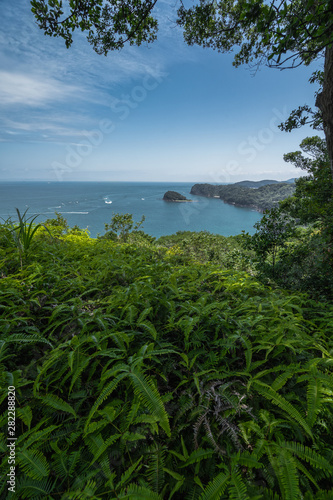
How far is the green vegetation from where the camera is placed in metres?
86.8

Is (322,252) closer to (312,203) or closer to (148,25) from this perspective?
(312,203)

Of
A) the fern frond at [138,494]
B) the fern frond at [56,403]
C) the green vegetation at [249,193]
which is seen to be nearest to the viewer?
the fern frond at [138,494]

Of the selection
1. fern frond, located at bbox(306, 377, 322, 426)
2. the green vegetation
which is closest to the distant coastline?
the green vegetation

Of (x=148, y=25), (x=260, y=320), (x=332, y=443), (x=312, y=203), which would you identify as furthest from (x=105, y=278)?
(x=312, y=203)

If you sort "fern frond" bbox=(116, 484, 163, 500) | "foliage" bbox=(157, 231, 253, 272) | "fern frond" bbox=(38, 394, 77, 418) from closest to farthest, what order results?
"fern frond" bbox=(116, 484, 163, 500)
"fern frond" bbox=(38, 394, 77, 418)
"foliage" bbox=(157, 231, 253, 272)

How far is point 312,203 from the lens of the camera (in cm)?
654

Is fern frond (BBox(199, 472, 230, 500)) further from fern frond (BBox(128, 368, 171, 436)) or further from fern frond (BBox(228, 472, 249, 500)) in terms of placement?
fern frond (BBox(128, 368, 171, 436))

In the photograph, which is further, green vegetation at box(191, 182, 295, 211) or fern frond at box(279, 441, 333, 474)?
green vegetation at box(191, 182, 295, 211)

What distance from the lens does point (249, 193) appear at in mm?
111375

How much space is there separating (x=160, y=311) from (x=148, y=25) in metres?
6.21

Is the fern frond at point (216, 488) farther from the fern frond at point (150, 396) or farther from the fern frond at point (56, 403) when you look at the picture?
the fern frond at point (56, 403)

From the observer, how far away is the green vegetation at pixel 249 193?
86750 mm

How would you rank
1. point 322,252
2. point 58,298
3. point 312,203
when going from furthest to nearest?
point 312,203, point 322,252, point 58,298

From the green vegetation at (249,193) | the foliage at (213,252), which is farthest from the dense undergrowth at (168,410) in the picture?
the green vegetation at (249,193)
